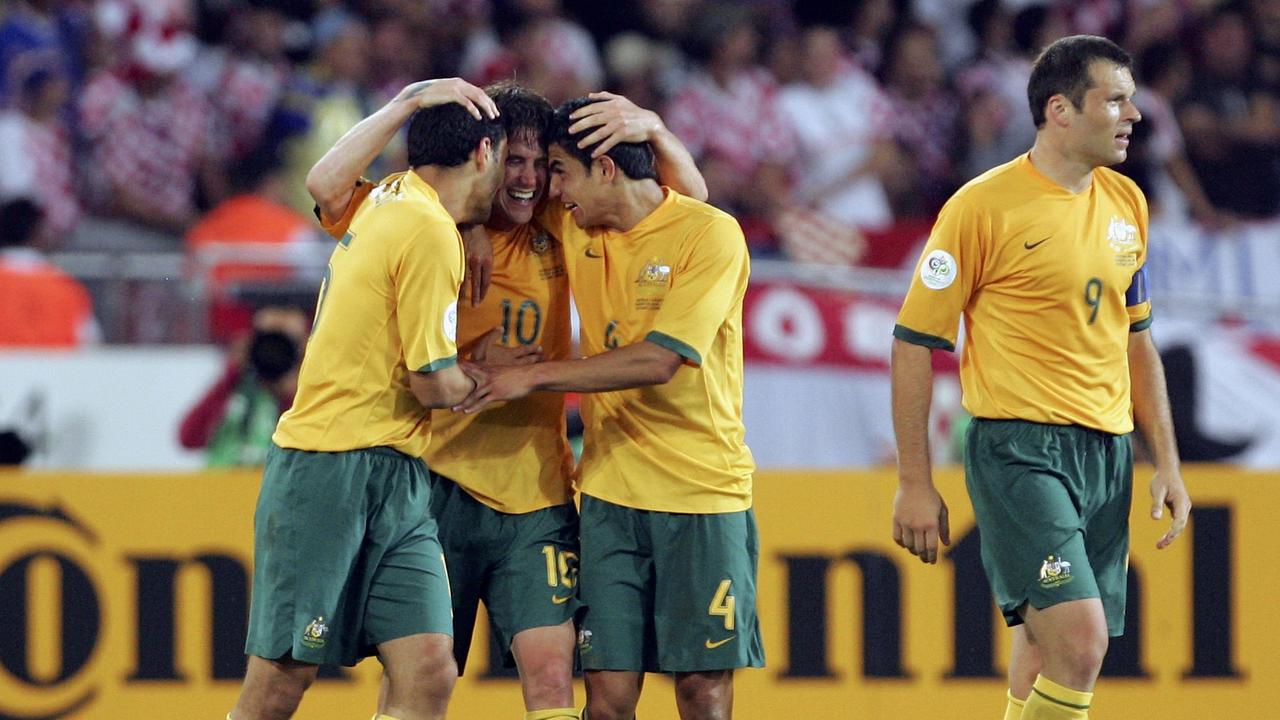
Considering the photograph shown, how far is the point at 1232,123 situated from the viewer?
35.2 ft

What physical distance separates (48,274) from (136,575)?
2.10 m

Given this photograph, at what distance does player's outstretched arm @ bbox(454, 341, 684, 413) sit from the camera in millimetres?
4738

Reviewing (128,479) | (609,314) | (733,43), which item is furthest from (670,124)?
(609,314)

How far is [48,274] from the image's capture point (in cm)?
805

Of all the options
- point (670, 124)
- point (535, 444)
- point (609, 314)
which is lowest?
point (535, 444)

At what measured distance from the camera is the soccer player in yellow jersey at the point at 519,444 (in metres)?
4.92

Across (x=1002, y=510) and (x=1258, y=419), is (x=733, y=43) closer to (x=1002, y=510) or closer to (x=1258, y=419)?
(x=1258, y=419)

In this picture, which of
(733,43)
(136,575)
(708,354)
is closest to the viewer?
(708,354)

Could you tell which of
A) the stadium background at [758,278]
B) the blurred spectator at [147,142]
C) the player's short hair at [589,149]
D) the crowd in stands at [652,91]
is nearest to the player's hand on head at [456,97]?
the player's short hair at [589,149]

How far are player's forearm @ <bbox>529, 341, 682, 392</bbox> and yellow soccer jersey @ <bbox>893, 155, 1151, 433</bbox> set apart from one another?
2.27ft

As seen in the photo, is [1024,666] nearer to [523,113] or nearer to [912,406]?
[912,406]

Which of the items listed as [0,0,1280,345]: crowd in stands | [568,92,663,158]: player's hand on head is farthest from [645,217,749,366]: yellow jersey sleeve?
[0,0,1280,345]: crowd in stands

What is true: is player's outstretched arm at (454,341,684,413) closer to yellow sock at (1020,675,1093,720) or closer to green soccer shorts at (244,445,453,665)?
green soccer shorts at (244,445,453,665)

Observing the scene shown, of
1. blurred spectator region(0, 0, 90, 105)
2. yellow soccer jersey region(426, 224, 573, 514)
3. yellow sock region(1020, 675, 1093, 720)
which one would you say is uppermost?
blurred spectator region(0, 0, 90, 105)
